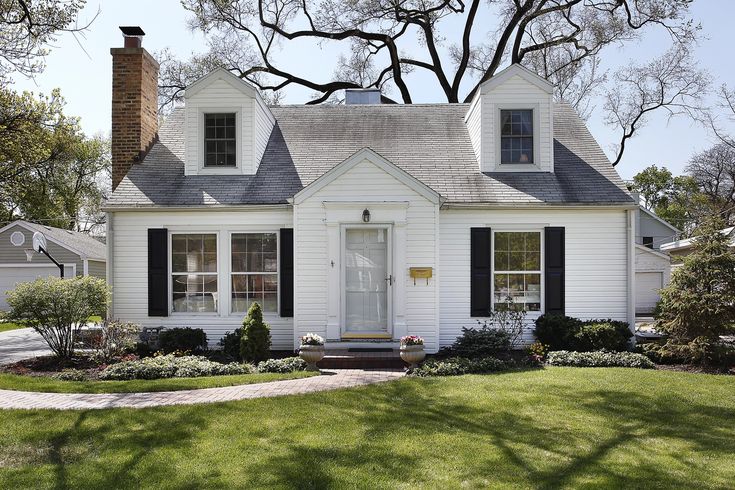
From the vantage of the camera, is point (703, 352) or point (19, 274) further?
point (19, 274)

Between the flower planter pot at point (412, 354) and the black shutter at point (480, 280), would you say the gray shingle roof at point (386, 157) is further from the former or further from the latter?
the flower planter pot at point (412, 354)

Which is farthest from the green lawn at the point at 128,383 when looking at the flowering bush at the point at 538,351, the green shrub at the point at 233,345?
the flowering bush at the point at 538,351

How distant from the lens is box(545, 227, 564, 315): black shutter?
12242 mm

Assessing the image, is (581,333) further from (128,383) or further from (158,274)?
(158,274)

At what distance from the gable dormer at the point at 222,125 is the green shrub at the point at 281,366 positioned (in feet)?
16.3

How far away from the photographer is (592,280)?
12336mm

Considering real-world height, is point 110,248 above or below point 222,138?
below

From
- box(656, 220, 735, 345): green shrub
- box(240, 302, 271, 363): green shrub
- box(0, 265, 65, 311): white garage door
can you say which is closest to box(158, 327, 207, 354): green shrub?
box(240, 302, 271, 363): green shrub

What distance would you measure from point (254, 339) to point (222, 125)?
547cm

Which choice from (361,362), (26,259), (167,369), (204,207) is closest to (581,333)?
(361,362)

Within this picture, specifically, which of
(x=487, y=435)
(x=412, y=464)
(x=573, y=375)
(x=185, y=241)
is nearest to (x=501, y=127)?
(x=573, y=375)

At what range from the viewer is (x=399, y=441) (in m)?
6.08

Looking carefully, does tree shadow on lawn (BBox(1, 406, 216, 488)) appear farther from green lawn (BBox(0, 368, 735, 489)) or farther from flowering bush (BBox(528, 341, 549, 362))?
flowering bush (BBox(528, 341, 549, 362))

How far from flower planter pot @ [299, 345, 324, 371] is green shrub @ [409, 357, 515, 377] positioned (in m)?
1.63
